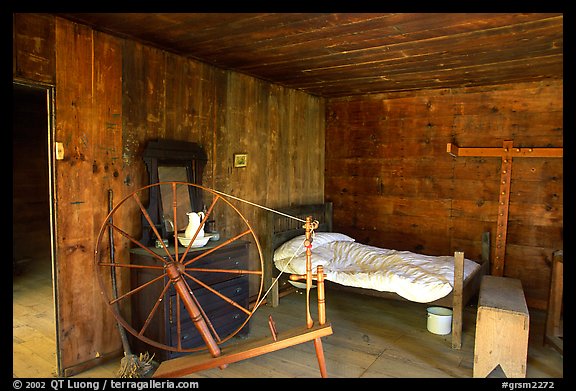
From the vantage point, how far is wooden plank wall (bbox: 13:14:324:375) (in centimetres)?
287

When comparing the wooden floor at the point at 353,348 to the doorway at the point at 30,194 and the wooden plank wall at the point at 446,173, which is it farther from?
the doorway at the point at 30,194

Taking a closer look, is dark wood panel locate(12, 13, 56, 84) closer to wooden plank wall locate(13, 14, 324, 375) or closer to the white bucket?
wooden plank wall locate(13, 14, 324, 375)

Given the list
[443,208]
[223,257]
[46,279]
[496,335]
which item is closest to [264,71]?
[223,257]

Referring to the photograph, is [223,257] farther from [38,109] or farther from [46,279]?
[38,109]

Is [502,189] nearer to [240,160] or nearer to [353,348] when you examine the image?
[353,348]

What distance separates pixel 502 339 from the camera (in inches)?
114

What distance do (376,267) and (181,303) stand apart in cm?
197

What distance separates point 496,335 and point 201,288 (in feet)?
6.88

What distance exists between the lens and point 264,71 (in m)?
4.26

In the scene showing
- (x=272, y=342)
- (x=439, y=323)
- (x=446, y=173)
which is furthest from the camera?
(x=446, y=173)

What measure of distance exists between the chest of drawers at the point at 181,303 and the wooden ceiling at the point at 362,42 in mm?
1601

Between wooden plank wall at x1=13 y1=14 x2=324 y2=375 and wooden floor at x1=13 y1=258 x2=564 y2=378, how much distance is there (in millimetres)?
528

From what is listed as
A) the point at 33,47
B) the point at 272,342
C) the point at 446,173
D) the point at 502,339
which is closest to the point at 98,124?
the point at 33,47

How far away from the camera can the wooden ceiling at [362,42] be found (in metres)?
2.79
